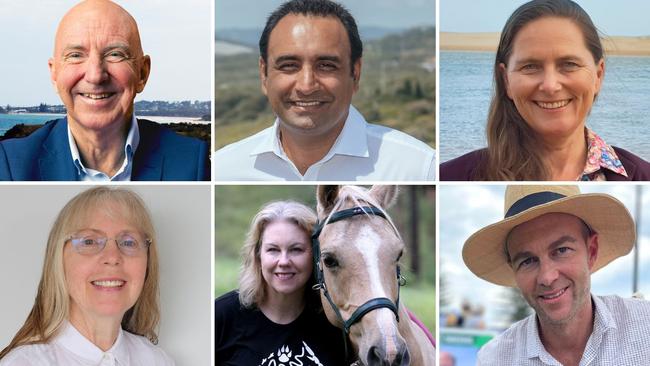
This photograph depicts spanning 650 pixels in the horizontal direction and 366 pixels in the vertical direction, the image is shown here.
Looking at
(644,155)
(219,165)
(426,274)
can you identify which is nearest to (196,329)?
(219,165)

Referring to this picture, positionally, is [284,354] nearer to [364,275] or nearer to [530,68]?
[364,275]

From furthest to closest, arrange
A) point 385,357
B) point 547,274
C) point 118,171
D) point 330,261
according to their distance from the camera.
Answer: point 118,171 < point 547,274 < point 330,261 < point 385,357

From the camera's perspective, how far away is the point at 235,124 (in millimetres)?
4520

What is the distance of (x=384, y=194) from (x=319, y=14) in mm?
818

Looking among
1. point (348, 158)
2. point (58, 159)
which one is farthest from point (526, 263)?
point (58, 159)

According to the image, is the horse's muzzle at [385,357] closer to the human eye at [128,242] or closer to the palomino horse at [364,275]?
the palomino horse at [364,275]

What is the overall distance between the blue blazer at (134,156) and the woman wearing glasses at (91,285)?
5.9 inches

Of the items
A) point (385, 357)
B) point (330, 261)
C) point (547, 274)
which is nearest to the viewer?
point (385, 357)

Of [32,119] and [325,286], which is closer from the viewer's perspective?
[325,286]

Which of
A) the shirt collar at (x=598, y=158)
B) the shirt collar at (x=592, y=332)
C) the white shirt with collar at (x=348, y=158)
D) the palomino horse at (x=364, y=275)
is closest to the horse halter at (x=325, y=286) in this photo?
the palomino horse at (x=364, y=275)

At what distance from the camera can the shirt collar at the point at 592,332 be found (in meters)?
4.38

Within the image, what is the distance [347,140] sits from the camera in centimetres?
448

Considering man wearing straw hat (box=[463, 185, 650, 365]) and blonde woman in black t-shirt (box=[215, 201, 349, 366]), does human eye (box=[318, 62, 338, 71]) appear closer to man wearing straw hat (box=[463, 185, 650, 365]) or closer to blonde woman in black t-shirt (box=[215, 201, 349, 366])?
blonde woman in black t-shirt (box=[215, 201, 349, 366])

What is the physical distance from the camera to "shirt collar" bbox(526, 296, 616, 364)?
4375 millimetres
